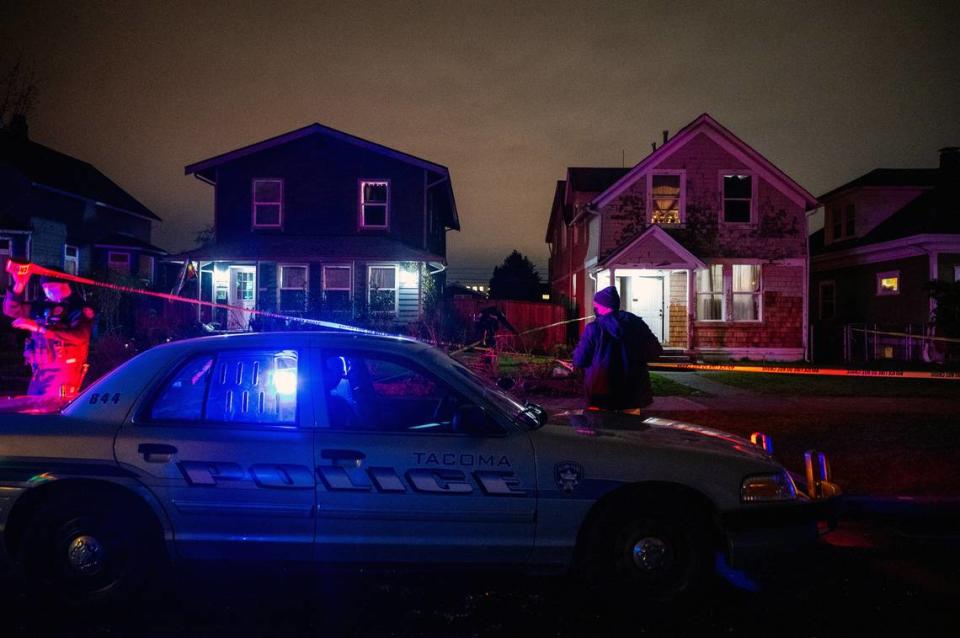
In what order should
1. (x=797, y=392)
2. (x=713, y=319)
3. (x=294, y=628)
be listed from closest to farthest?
(x=294, y=628) → (x=797, y=392) → (x=713, y=319)

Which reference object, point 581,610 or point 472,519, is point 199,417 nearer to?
point 472,519

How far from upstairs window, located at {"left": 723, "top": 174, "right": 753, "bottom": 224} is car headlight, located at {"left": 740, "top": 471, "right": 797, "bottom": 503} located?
17642mm

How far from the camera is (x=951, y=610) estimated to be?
388 cm

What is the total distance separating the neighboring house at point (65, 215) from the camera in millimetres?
23031

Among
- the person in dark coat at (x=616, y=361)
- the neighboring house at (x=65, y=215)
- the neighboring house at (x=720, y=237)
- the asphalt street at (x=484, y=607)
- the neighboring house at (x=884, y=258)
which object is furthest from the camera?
the neighboring house at (x=65, y=215)

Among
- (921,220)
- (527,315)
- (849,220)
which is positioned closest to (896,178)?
(849,220)

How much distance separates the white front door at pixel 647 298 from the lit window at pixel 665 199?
179 centimetres

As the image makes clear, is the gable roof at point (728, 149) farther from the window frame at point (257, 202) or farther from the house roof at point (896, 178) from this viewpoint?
the window frame at point (257, 202)

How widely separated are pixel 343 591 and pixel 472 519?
3.37 ft

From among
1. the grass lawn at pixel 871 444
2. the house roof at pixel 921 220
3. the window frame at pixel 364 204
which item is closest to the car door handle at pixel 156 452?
the grass lawn at pixel 871 444

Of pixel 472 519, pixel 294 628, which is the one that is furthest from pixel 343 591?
pixel 472 519

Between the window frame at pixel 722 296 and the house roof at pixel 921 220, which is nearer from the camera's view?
the house roof at pixel 921 220

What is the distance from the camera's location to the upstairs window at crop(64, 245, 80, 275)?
26.2 m

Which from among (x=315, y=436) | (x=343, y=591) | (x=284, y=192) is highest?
(x=284, y=192)
